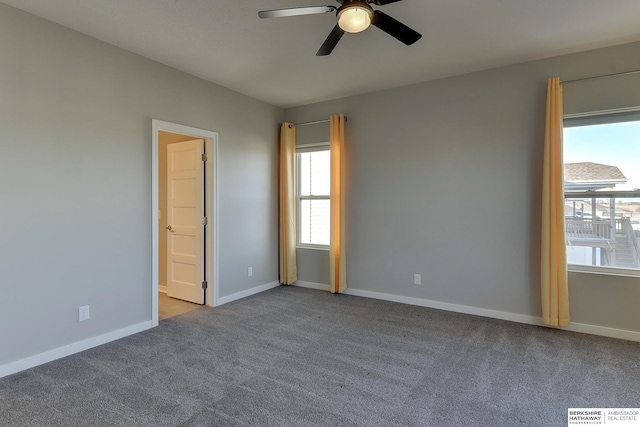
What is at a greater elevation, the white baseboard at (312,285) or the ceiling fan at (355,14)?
the ceiling fan at (355,14)

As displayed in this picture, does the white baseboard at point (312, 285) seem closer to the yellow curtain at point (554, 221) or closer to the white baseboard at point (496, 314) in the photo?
the white baseboard at point (496, 314)

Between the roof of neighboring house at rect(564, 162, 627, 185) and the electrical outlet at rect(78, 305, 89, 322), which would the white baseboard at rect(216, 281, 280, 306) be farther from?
the roof of neighboring house at rect(564, 162, 627, 185)

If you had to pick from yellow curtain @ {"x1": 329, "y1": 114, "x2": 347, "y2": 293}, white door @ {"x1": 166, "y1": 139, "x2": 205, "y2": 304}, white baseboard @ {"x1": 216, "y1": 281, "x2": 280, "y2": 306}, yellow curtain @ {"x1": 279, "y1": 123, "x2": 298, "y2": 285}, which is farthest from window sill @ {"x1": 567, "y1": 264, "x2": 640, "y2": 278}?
white door @ {"x1": 166, "y1": 139, "x2": 205, "y2": 304}

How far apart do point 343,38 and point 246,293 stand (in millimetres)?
3369

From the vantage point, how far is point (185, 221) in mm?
4316

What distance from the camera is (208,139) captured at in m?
4.07

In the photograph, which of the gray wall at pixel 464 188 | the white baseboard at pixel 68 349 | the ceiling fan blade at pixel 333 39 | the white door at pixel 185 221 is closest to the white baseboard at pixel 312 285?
the gray wall at pixel 464 188

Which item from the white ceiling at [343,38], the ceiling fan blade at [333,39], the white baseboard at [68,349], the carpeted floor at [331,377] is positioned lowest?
the carpeted floor at [331,377]

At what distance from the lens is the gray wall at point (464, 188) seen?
321 cm

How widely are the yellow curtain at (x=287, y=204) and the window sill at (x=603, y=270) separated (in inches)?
135

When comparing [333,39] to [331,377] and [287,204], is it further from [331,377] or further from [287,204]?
[287,204]

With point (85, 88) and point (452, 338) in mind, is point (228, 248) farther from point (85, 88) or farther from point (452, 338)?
point (452, 338)

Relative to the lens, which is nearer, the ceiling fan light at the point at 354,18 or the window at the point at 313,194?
the ceiling fan light at the point at 354,18

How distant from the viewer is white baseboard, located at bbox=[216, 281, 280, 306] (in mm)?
4169
